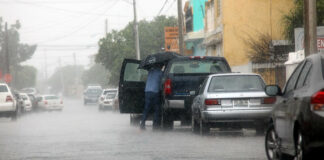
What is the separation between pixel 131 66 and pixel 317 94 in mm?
14140

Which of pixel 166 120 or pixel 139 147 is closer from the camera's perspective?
pixel 139 147

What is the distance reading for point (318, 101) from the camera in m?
8.48

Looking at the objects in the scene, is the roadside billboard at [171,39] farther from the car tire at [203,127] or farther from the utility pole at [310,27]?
the car tire at [203,127]

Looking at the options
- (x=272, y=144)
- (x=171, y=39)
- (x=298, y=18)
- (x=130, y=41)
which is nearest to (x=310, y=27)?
(x=272, y=144)

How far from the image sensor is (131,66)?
22.4 m

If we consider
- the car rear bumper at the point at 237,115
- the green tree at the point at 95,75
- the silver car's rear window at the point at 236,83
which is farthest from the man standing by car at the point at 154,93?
the green tree at the point at 95,75

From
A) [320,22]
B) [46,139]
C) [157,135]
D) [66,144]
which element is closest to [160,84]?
[157,135]

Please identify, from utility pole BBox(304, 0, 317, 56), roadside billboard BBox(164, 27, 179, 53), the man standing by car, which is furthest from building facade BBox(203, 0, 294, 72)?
utility pole BBox(304, 0, 317, 56)

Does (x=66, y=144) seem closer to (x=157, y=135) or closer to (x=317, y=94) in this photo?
(x=157, y=135)

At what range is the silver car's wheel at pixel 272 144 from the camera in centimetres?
1055

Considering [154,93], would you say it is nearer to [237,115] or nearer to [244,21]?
[237,115]

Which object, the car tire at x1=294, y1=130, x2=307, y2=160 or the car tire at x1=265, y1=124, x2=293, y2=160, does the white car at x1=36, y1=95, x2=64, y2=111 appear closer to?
the car tire at x1=265, y1=124, x2=293, y2=160

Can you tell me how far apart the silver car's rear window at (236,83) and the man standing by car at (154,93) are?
3370 mm

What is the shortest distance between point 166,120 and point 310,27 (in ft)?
14.5
